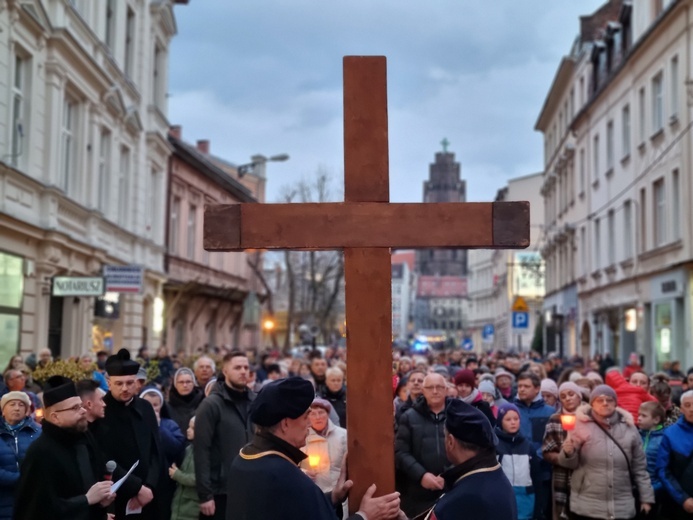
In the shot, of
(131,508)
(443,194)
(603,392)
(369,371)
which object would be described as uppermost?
(443,194)

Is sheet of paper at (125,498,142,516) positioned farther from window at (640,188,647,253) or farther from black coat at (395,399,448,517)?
window at (640,188,647,253)

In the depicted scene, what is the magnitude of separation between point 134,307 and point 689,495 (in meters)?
20.9

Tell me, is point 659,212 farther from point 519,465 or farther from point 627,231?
point 519,465

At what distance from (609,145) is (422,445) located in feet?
92.2

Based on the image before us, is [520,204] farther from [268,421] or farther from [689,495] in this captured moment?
[689,495]

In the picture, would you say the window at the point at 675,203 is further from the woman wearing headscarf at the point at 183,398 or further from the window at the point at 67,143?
the woman wearing headscarf at the point at 183,398

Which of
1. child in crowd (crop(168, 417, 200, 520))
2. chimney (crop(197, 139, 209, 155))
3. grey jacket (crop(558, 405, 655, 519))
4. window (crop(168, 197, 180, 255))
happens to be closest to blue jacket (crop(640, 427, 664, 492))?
grey jacket (crop(558, 405, 655, 519))

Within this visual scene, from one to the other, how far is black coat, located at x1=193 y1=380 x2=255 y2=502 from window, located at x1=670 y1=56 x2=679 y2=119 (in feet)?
64.4

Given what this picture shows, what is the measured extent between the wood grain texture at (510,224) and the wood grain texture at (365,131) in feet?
1.95

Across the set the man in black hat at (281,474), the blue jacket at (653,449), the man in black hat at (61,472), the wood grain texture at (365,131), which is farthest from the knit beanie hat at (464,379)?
the man in black hat at (281,474)

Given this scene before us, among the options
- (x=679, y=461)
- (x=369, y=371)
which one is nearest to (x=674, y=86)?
(x=679, y=461)

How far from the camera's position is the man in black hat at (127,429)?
6457 millimetres

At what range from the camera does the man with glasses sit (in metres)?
6.87

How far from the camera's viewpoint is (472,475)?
4273 mm
